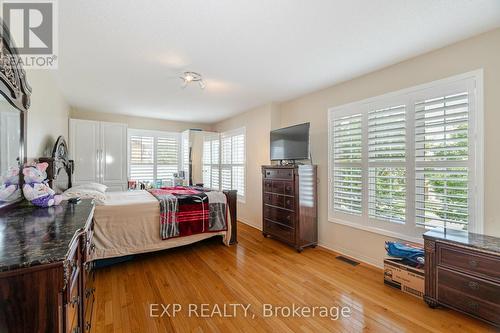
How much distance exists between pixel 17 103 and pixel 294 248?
11.1 ft

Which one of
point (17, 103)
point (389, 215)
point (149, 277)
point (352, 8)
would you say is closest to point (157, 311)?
point (149, 277)

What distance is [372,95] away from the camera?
2803 mm

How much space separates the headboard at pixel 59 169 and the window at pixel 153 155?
63.4 inches

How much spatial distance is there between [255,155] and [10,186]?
3.45 m

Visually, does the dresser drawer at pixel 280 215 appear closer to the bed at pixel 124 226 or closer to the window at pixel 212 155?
the bed at pixel 124 226

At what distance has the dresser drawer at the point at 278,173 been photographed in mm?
3289

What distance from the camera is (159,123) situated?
5598 mm

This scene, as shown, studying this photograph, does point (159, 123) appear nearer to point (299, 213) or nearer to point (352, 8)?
point (299, 213)

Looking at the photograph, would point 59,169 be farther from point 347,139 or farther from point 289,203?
point 347,139

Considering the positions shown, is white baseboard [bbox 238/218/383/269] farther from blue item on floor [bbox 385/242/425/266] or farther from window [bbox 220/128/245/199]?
window [bbox 220/128/245/199]

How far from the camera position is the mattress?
8.58 feet

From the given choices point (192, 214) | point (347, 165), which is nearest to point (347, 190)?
point (347, 165)

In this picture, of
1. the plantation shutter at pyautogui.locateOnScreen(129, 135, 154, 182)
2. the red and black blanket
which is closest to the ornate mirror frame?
the red and black blanket

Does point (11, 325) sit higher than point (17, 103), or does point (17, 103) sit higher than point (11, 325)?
point (17, 103)
